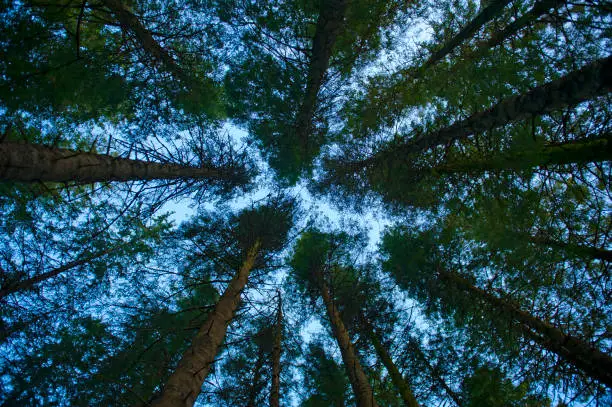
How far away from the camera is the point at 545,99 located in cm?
355

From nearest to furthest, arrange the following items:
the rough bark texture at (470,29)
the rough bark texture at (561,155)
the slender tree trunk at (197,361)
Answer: the slender tree trunk at (197,361), the rough bark texture at (561,155), the rough bark texture at (470,29)

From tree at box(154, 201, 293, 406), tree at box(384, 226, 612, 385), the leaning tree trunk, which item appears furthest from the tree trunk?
tree at box(154, 201, 293, 406)

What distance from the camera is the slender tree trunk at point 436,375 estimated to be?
5.87 metres

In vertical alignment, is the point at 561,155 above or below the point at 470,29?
below

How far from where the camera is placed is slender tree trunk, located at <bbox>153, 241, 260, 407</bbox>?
316cm

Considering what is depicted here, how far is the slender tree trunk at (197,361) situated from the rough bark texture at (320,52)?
4.90 metres

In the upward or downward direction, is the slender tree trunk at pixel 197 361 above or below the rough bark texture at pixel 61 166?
below

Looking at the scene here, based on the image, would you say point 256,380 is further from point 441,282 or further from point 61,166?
point 61,166

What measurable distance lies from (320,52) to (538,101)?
4230mm

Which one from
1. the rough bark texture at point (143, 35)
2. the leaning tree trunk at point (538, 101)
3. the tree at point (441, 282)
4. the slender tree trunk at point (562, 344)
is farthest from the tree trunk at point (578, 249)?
the rough bark texture at point (143, 35)

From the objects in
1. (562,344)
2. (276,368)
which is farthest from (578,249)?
(276,368)

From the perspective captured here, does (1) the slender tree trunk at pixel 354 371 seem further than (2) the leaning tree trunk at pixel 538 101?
Yes

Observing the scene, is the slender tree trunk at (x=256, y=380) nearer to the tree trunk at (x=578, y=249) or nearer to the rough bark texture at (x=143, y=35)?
the tree trunk at (x=578, y=249)

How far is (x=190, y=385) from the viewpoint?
11.0 feet
